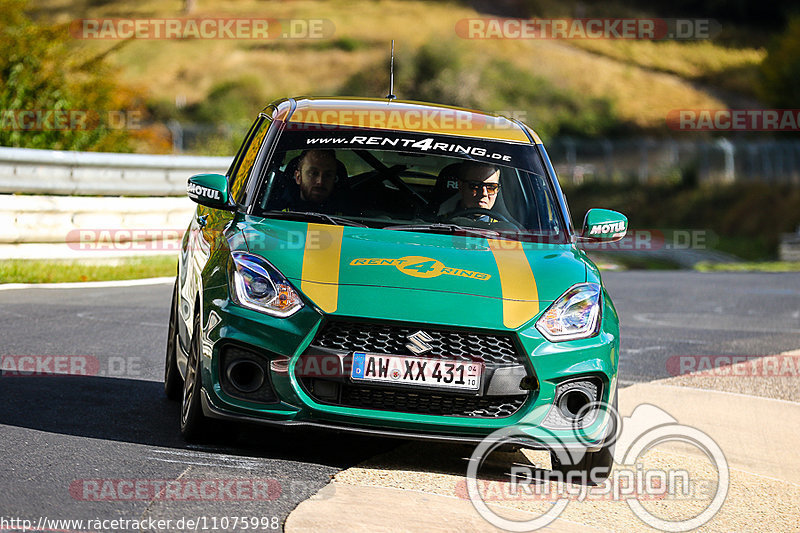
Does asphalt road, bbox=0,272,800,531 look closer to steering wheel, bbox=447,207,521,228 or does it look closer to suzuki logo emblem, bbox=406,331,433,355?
suzuki logo emblem, bbox=406,331,433,355

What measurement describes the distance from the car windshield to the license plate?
107 centimetres

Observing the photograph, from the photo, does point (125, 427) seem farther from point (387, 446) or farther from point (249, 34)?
point (249, 34)

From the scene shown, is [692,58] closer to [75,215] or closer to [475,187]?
[75,215]

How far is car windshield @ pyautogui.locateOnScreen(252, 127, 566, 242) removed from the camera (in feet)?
22.2

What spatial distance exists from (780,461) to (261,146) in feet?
10.7

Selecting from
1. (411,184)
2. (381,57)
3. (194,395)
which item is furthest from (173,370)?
(381,57)

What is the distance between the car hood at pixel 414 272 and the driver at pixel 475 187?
475 millimetres

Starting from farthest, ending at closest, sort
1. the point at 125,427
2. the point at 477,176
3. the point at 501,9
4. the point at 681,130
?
the point at 501,9
the point at 681,130
the point at 477,176
the point at 125,427

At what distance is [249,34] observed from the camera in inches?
3398

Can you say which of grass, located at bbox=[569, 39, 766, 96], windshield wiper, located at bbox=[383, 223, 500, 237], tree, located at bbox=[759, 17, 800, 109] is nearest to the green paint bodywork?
windshield wiper, located at bbox=[383, 223, 500, 237]

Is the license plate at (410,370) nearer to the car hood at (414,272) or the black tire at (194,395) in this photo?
the car hood at (414,272)

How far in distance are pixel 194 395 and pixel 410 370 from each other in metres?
1.07

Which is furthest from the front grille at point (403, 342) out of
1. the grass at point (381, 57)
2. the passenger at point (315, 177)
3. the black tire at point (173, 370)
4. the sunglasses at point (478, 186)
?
the grass at point (381, 57)

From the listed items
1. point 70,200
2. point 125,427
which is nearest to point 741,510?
point 125,427
